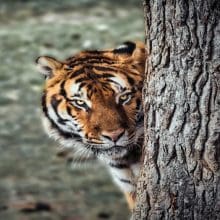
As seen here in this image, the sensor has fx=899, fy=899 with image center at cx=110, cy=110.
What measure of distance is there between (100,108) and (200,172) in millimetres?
905

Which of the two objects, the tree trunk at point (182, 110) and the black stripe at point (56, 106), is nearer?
the tree trunk at point (182, 110)

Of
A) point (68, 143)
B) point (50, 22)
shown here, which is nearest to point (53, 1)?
point (50, 22)

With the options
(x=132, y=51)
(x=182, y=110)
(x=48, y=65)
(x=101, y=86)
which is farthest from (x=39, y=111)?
(x=182, y=110)

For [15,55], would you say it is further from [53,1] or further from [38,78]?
[53,1]

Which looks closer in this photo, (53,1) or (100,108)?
(100,108)

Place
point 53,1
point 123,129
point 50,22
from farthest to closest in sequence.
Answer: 1. point 53,1
2. point 50,22
3. point 123,129

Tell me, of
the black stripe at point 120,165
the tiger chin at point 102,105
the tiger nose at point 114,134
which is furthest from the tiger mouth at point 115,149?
the black stripe at point 120,165

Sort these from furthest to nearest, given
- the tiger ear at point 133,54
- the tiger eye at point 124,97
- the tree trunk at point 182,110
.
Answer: the tiger ear at point 133,54 → the tiger eye at point 124,97 → the tree trunk at point 182,110

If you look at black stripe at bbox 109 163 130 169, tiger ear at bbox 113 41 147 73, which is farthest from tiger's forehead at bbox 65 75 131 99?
black stripe at bbox 109 163 130 169

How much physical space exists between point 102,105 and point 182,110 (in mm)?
888

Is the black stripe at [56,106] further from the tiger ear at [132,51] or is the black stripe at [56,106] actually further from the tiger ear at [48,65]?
the tiger ear at [132,51]

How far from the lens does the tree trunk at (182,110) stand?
13.4ft

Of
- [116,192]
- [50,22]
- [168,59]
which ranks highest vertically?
[50,22]

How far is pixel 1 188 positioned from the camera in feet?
22.9
